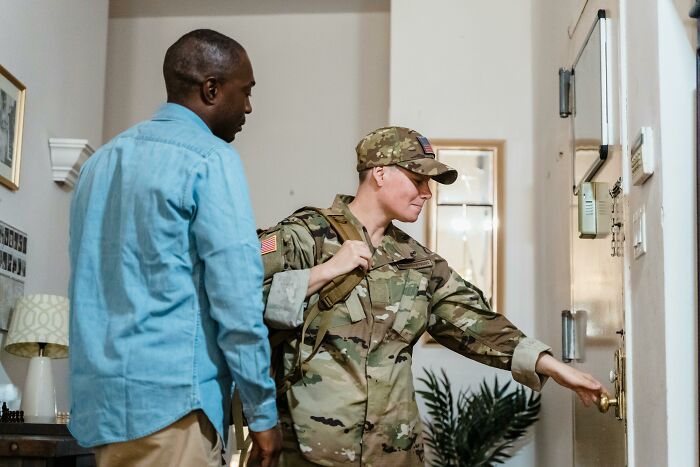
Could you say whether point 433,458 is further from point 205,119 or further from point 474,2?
point 205,119

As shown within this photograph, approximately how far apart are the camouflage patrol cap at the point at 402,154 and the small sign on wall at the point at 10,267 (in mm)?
2232

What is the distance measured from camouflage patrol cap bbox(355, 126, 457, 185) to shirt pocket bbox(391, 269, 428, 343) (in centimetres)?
27

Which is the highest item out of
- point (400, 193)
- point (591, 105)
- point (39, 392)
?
point (591, 105)

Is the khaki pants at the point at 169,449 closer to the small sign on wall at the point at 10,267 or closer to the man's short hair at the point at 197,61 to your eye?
the man's short hair at the point at 197,61

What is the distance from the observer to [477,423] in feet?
15.5

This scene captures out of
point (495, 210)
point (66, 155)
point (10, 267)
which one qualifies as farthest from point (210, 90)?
point (495, 210)

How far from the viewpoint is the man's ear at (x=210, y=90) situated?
2.14 m

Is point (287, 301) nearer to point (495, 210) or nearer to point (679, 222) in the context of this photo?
point (679, 222)

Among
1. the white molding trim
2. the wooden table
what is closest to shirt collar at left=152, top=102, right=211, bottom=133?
the wooden table

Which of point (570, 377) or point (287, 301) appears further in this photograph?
point (570, 377)

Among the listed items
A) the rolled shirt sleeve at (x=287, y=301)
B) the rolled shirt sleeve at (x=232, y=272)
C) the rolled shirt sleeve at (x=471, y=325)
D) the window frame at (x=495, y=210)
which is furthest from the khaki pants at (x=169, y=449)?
the window frame at (x=495, y=210)

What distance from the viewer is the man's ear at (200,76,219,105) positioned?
214 cm

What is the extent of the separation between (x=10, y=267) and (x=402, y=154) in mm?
2450

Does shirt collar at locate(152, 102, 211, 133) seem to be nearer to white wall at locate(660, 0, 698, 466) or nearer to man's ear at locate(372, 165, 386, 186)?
man's ear at locate(372, 165, 386, 186)
